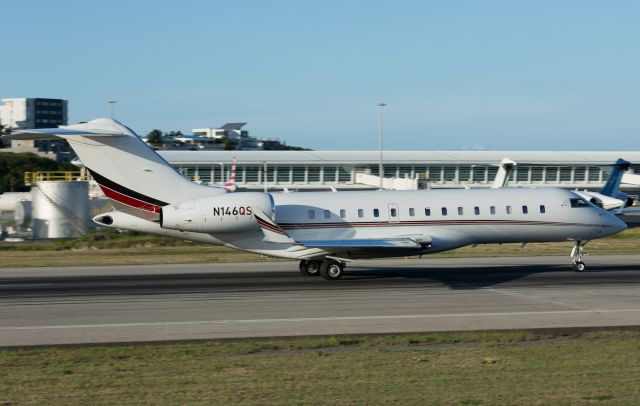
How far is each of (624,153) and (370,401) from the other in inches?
3183

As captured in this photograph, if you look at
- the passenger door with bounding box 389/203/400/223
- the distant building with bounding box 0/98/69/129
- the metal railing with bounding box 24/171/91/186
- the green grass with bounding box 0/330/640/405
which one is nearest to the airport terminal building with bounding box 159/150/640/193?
the metal railing with bounding box 24/171/91/186

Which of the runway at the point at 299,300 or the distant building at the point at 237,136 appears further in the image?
the distant building at the point at 237,136

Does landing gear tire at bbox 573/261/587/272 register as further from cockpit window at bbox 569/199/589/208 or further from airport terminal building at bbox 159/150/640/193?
airport terminal building at bbox 159/150/640/193

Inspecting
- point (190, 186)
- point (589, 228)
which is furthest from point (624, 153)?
point (190, 186)

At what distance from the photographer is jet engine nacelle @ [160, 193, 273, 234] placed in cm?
2344

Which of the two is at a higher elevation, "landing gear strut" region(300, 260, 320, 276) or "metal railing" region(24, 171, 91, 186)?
"metal railing" region(24, 171, 91, 186)

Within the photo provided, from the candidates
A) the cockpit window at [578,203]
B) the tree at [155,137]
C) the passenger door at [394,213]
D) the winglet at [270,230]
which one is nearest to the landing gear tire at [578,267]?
the cockpit window at [578,203]

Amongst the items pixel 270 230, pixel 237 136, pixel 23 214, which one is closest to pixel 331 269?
pixel 270 230

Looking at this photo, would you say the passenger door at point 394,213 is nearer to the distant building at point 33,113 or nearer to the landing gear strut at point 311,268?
the landing gear strut at point 311,268

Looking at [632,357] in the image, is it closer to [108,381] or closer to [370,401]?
[370,401]

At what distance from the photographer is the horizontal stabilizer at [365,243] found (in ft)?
75.5

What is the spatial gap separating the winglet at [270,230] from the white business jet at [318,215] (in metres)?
0.03

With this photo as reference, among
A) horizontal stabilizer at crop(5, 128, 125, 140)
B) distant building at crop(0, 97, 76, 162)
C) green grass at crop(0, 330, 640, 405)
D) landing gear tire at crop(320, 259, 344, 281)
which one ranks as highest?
distant building at crop(0, 97, 76, 162)

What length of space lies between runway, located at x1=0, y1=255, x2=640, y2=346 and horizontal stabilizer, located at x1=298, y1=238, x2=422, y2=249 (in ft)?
3.37
